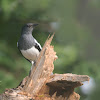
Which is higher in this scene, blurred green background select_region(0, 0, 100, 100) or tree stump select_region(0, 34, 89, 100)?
blurred green background select_region(0, 0, 100, 100)

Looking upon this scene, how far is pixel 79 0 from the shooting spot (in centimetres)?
1969

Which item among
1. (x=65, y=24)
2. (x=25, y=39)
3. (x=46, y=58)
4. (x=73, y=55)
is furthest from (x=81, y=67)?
(x=46, y=58)

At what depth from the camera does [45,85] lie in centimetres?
517

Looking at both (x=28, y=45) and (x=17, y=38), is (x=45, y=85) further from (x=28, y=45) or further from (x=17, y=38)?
(x=17, y=38)

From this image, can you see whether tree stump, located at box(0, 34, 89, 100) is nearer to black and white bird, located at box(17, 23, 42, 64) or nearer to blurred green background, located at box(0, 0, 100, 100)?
black and white bird, located at box(17, 23, 42, 64)

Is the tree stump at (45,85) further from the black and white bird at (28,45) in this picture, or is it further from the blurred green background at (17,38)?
the blurred green background at (17,38)

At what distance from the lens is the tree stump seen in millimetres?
4906

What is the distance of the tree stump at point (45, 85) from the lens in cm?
491

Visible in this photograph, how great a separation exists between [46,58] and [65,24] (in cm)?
897

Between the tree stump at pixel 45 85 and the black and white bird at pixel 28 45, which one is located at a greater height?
the black and white bird at pixel 28 45

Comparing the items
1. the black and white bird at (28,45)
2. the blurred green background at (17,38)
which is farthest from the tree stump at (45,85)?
the blurred green background at (17,38)

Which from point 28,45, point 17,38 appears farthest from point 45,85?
point 17,38

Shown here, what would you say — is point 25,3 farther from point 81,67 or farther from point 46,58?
point 46,58

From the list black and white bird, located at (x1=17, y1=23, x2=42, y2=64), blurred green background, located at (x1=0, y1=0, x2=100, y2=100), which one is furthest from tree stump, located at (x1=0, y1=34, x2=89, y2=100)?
blurred green background, located at (x1=0, y1=0, x2=100, y2=100)
